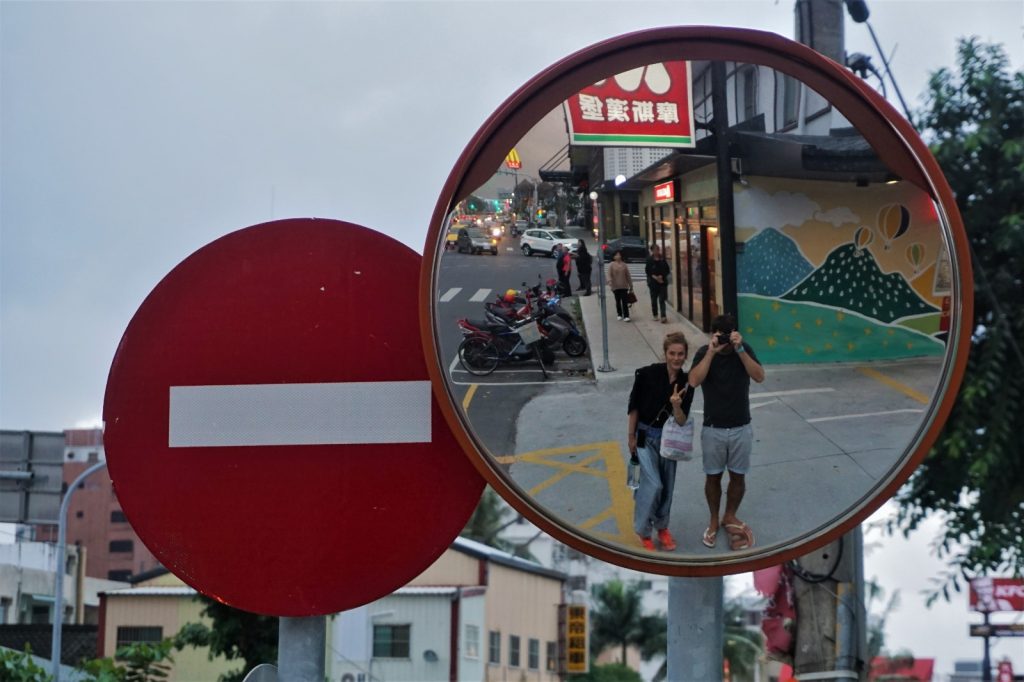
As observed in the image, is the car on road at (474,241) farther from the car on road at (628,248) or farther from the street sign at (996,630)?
the street sign at (996,630)

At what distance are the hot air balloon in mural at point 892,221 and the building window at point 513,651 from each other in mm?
31706

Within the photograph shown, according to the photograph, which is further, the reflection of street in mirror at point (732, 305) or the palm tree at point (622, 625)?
the palm tree at point (622, 625)

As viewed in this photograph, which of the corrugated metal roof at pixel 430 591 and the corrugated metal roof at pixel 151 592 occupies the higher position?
the corrugated metal roof at pixel 430 591

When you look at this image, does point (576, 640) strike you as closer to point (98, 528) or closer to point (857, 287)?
point (857, 287)

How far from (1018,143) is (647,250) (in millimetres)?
7192

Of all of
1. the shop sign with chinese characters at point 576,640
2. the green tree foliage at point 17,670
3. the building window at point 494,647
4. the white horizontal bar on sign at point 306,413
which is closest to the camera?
the white horizontal bar on sign at point 306,413

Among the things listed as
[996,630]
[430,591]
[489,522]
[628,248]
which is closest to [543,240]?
[628,248]

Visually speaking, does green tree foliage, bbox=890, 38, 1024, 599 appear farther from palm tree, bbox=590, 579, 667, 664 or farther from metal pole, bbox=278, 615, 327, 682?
palm tree, bbox=590, 579, 667, 664

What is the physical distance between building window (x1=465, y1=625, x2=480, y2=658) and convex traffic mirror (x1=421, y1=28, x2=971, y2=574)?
96.4ft

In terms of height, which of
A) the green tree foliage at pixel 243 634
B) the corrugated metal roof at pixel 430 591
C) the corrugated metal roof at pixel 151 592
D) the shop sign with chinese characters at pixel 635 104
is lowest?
the corrugated metal roof at pixel 151 592

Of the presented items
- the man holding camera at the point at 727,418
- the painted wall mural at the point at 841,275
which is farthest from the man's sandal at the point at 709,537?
the painted wall mural at the point at 841,275

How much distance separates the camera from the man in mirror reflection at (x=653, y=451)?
2.30 metres

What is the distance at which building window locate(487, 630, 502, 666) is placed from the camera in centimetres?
3178

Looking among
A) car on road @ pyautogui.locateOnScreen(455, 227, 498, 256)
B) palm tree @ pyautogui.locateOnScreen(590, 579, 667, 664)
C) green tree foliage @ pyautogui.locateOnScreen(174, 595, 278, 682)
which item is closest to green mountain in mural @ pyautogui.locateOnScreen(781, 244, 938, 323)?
car on road @ pyautogui.locateOnScreen(455, 227, 498, 256)
